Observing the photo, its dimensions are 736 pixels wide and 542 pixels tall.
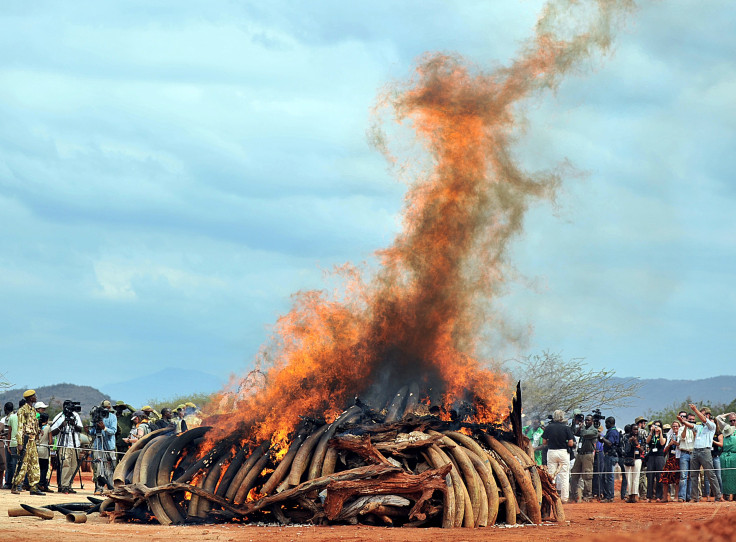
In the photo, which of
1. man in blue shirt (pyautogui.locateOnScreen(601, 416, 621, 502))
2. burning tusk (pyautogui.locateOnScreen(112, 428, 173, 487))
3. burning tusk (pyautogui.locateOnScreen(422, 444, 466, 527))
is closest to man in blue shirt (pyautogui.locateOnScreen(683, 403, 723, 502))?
man in blue shirt (pyautogui.locateOnScreen(601, 416, 621, 502))

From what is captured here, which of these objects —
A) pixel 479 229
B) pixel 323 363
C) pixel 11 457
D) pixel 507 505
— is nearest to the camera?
pixel 507 505

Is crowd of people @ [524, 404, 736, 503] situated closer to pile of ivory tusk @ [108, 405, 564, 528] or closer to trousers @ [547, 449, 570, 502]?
trousers @ [547, 449, 570, 502]

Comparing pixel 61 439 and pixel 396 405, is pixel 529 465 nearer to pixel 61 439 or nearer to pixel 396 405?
pixel 396 405

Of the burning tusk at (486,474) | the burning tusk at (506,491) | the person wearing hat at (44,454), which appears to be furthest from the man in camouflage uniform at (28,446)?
the burning tusk at (506,491)

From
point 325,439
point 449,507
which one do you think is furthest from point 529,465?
point 325,439

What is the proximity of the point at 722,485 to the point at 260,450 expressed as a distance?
13.3m

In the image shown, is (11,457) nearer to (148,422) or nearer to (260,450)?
(148,422)

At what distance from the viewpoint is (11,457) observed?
20.0 m

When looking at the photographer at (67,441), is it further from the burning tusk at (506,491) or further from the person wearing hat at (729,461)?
the person wearing hat at (729,461)

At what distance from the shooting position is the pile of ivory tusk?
13156 millimetres

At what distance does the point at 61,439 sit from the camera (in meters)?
20.3

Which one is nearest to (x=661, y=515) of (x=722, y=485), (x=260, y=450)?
(x=722, y=485)

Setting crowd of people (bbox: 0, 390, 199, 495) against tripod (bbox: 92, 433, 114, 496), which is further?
tripod (bbox: 92, 433, 114, 496)

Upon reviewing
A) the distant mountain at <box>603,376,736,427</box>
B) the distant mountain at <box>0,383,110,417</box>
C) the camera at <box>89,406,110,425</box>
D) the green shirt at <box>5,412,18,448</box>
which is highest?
the distant mountain at <box>603,376,736,427</box>
